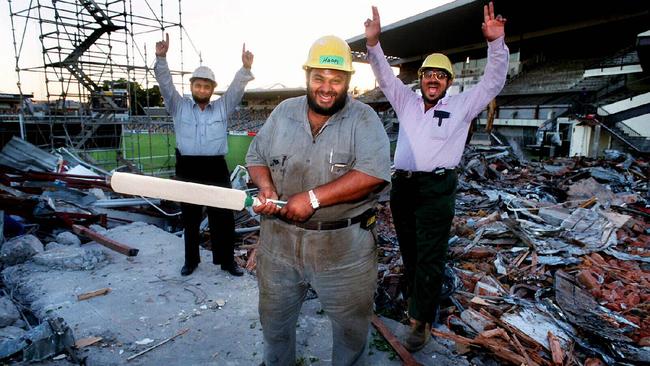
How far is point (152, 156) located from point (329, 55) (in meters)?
20.6

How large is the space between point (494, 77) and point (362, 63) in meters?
43.3

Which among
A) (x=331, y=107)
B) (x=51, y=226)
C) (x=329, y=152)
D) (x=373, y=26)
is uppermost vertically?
(x=373, y=26)

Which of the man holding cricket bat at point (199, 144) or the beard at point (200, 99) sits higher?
the beard at point (200, 99)

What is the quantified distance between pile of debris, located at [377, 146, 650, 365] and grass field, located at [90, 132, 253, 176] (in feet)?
35.4

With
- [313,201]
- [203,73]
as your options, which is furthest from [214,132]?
[313,201]

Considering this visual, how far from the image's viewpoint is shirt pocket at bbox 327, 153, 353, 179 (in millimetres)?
2221

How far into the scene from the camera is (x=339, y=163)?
7.30 ft

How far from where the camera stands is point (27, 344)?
2.84 m

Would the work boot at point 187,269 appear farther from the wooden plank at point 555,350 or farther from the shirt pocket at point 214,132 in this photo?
the wooden plank at point 555,350

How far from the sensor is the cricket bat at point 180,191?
87.2 inches

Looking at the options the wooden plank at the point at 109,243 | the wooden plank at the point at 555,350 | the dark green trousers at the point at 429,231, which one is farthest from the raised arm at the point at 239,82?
the wooden plank at the point at 555,350

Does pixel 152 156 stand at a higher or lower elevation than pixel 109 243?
lower

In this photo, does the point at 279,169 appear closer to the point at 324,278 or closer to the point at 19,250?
the point at 324,278

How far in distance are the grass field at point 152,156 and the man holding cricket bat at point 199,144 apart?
1149 centimetres
